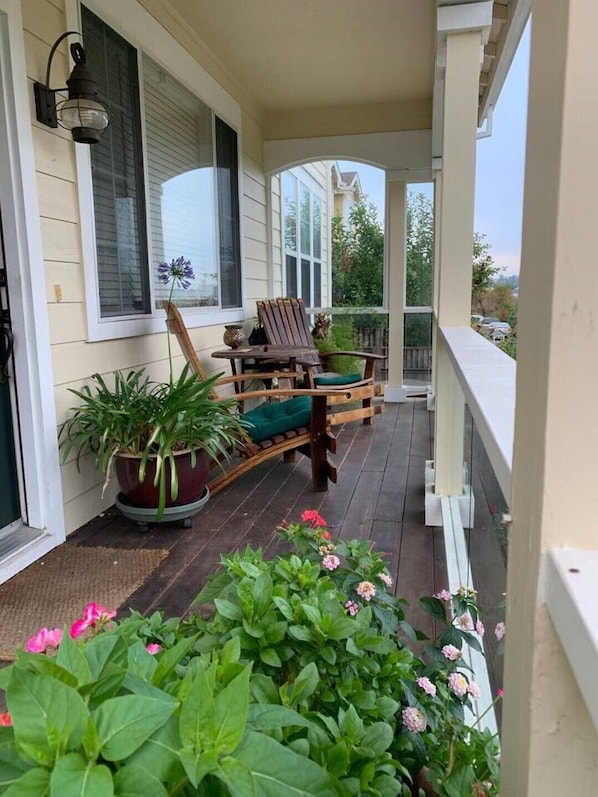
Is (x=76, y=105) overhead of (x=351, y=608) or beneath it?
overhead

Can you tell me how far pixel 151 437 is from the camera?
107 inches

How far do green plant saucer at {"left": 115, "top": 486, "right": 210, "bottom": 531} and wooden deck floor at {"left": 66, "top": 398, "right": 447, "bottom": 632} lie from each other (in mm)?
55

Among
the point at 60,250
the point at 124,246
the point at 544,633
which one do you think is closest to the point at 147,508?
the point at 60,250

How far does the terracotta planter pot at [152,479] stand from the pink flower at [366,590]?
1.81m

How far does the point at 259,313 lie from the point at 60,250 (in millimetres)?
2522

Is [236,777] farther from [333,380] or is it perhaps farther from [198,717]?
[333,380]

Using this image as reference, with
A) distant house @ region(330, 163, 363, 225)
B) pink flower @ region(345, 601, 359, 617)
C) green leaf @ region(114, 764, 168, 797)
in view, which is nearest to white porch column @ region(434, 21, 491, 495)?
pink flower @ region(345, 601, 359, 617)

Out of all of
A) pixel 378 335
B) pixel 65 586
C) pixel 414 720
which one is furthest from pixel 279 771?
pixel 378 335

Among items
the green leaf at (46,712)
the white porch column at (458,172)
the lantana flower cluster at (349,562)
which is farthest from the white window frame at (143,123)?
the green leaf at (46,712)

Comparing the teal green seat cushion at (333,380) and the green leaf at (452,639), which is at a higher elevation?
the green leaf at (452,639)

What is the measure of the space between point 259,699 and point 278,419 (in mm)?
2796

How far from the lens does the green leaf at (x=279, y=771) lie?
57 centimetres

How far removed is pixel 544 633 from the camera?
1.63ft

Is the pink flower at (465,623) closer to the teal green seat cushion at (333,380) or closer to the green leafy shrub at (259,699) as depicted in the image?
the green leafy shrub at (259,699)
